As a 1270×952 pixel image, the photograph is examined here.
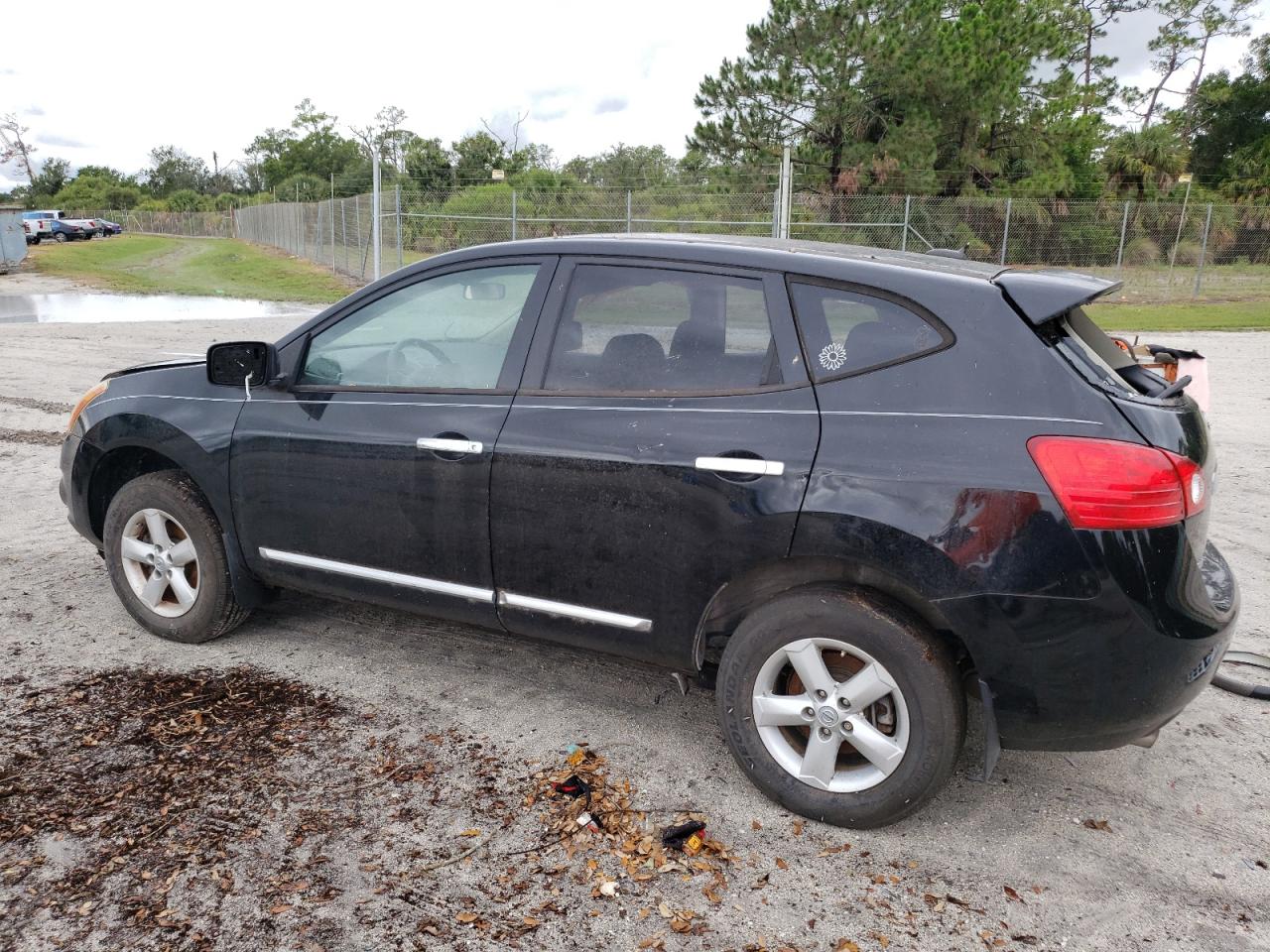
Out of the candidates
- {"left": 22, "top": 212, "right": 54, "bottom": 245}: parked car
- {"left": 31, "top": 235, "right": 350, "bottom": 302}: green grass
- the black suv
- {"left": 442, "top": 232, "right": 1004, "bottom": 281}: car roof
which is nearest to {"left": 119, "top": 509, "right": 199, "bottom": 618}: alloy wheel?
the black suv

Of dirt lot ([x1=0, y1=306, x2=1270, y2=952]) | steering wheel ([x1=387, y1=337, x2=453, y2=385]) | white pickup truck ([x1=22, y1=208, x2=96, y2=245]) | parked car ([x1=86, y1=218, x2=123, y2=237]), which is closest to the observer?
dirt lot ([x1=0, y1=306, x2=1270, y2=952])

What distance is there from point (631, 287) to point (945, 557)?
1435mm

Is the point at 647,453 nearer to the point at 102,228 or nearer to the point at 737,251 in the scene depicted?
the point at 737,251

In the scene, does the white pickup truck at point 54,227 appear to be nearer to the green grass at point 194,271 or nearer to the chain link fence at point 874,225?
the green grass at point 194,271

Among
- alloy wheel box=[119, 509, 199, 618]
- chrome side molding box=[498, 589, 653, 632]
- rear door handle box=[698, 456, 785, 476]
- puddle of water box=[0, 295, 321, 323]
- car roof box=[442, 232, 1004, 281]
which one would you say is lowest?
puddle of water box=[0, 295, 321, 323]

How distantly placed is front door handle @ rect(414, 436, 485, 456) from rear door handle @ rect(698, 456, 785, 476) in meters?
0.86

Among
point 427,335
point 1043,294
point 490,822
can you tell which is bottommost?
point 490,822

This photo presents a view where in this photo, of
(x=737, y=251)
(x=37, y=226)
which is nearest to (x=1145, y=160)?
(x=737, y=251)

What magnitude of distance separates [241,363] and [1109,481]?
10.5ft

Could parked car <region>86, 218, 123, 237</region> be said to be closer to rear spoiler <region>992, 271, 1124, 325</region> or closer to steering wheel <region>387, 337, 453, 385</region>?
steering wheel <region>387, 337, 453, 385</region>

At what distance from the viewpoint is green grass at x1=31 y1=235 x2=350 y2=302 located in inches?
999

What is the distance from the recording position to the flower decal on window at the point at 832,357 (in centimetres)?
305

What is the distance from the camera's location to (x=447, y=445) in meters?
3.56

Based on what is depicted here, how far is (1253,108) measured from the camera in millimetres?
44906
